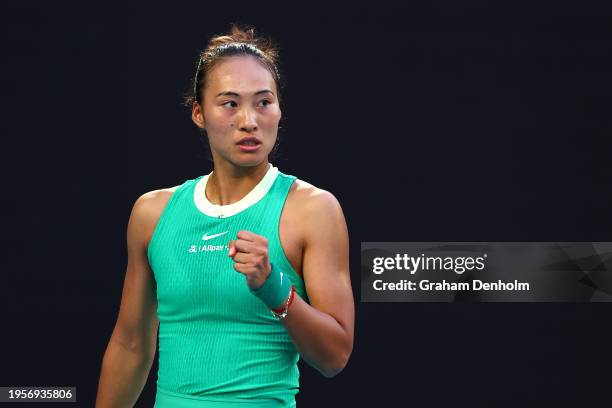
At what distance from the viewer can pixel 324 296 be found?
209 centimetres

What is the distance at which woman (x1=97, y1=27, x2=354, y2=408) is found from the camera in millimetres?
2113

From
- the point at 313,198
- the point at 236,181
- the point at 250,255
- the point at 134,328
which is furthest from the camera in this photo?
the point at 134,328

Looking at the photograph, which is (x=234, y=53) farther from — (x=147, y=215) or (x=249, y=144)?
(x=147, y=215)

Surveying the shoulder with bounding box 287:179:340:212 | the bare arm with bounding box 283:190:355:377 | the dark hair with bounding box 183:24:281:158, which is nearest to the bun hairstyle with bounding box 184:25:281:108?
the dark hair with bounding box 183:24:281:158

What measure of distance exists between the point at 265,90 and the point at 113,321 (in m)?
1.93

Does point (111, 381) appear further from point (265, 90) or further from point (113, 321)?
point (113, 321)

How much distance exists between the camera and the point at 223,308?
215cm

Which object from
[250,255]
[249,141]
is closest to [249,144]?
[249,141]

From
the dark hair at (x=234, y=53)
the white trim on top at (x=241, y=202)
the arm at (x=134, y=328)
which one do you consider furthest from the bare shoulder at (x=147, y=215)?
the dark hair at (x=234, y=53)

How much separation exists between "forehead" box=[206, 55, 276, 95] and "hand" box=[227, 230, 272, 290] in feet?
1.66

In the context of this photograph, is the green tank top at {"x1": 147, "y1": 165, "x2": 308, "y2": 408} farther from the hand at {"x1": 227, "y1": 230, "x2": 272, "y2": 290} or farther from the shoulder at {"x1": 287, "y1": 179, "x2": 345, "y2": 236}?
the hand at {"x1": 227, "y1": 230, "x2": 272, "y2": 290}

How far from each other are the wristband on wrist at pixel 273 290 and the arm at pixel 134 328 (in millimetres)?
558

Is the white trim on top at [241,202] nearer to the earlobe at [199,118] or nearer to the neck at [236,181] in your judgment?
the neck at [236,181]

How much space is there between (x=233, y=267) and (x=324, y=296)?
208 mm
